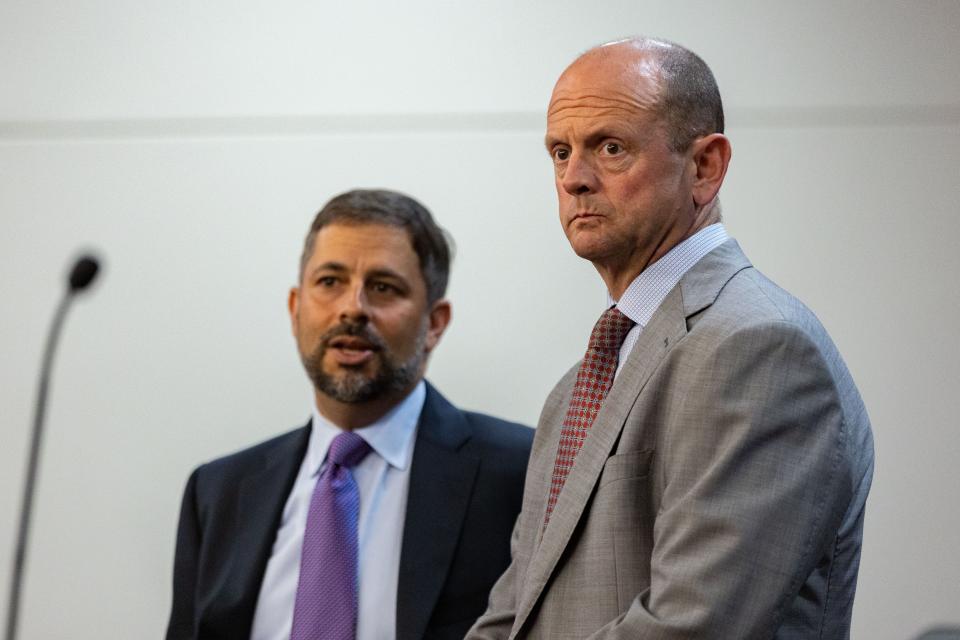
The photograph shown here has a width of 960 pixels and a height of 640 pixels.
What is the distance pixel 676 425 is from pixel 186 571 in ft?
4.27

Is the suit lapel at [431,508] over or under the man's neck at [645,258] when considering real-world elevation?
under

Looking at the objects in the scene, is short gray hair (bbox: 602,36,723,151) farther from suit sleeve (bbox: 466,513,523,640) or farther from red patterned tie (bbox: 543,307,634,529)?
suit sleeve (bbox: 466,513,523,640)

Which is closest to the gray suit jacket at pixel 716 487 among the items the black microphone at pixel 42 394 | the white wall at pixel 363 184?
the white wall at pixel 363 184

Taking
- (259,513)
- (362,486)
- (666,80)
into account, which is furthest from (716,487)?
(259,513)

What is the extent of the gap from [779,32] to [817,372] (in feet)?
5.07

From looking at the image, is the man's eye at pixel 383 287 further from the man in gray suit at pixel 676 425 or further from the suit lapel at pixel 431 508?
the man in gray suit at pixel 676 425

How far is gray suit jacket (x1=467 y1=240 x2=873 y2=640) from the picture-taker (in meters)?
1.22

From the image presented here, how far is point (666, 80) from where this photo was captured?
1517 mm

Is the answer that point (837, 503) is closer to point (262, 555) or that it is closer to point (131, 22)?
point (262, 555)

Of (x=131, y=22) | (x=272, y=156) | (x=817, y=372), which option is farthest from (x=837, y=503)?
(x=131, y=22)

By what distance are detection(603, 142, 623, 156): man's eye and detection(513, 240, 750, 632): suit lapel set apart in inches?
7.5

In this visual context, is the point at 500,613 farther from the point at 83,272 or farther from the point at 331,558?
the point at 83,272

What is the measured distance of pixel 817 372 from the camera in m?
1.28

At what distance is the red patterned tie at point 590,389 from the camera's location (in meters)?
1.54
